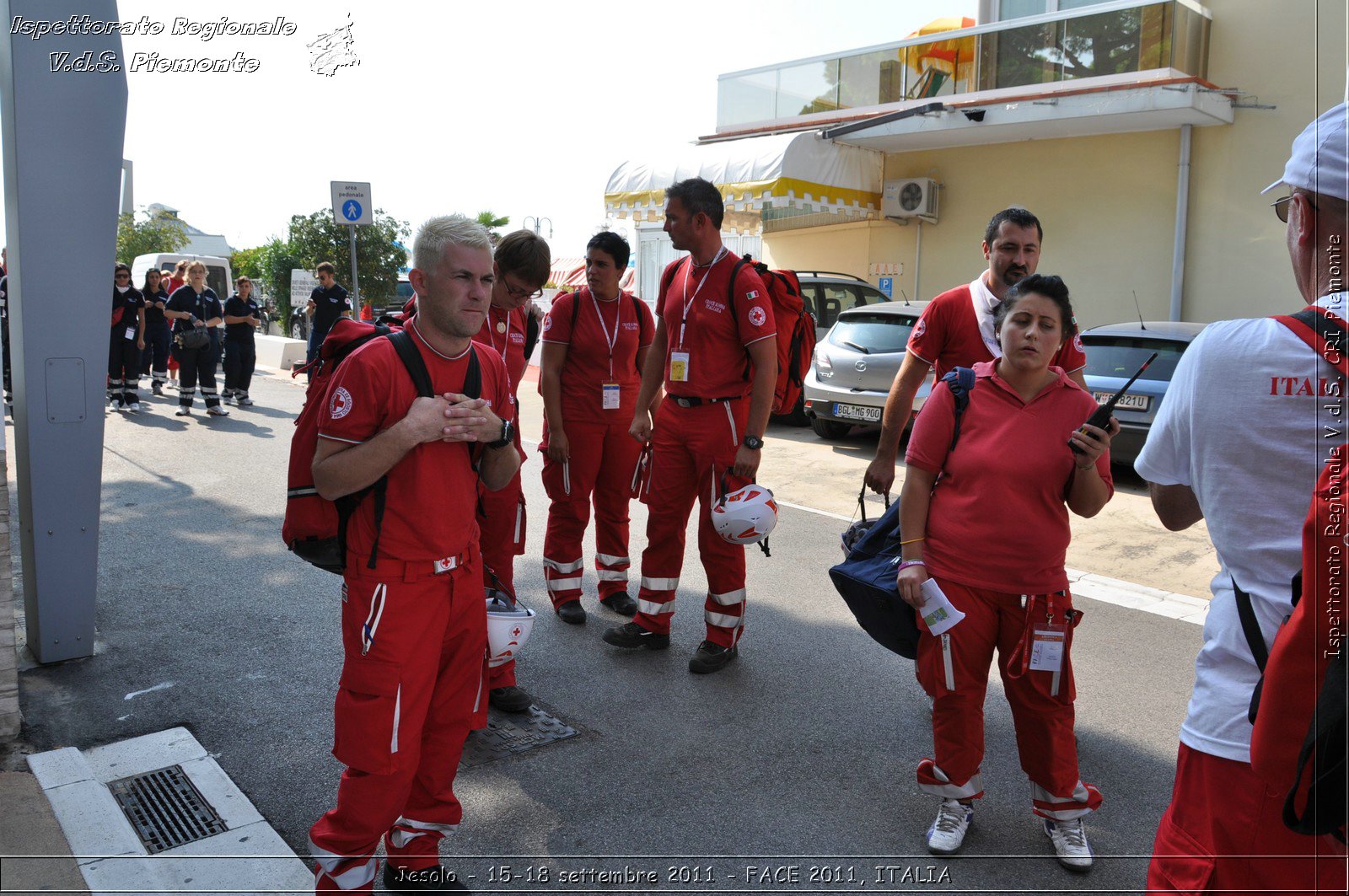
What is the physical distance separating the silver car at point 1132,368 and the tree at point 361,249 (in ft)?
71.0

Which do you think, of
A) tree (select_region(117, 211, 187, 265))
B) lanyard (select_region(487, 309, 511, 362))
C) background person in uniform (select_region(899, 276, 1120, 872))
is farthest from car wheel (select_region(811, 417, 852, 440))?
tree (select_region(117, 211, 187, 265))

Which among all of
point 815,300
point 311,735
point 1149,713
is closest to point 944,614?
point 1149,713

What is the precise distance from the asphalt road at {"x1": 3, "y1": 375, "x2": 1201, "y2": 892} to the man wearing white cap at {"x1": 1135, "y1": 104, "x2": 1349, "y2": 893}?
1.48 metres

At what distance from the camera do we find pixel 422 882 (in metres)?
3.09

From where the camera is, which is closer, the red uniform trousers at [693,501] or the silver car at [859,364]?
the red uniform trousers at [693,501]

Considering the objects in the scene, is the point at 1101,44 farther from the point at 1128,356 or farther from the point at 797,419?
the point at 797,419

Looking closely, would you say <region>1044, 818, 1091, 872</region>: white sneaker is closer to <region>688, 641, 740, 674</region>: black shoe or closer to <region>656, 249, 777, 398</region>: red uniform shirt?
<region>688, 641, 740, 674</region>: black shoe

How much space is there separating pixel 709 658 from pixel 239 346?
12893mm

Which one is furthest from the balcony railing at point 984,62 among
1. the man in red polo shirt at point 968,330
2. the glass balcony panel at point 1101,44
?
the man in red polo shirt at point 968,330

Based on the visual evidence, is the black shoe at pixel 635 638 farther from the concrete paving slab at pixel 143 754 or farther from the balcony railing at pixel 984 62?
the balcony railing at pixel 984 62

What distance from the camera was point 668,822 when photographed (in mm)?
3576

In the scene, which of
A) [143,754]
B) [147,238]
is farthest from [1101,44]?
[147,238]

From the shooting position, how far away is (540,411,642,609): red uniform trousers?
567 cm

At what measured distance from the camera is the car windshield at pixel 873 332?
11.9 metres
